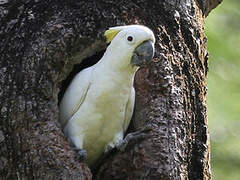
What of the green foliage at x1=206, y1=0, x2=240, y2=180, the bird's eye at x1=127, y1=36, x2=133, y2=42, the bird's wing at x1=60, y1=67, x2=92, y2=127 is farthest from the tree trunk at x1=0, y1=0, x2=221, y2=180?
the green foliage at x1=206, y1=0, x2=240, y2=180

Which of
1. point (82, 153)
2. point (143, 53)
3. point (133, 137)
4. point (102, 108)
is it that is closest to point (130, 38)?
point (143, 53)

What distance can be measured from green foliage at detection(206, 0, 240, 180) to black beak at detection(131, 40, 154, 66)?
2.05 m

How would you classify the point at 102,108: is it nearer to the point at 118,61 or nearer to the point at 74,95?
the point at 74,95

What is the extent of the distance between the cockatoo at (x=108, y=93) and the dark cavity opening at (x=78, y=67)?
0.18 meters

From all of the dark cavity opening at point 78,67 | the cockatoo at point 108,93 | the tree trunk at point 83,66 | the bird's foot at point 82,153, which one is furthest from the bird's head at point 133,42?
the bird's foot at point 82,153

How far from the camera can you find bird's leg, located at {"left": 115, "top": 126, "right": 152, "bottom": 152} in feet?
14.9

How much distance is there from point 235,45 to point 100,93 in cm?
288

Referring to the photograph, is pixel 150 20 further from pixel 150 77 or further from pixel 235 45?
pixel 235 45

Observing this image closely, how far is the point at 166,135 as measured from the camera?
14.9 ft

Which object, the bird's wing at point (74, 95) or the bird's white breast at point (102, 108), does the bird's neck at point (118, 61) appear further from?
the bird's wing at point (74, 95)

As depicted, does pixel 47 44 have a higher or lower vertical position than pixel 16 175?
higher

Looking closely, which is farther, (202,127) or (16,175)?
(202,127)

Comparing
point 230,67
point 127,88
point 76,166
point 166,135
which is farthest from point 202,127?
point 230,67

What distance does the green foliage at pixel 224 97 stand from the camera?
6332 mm
